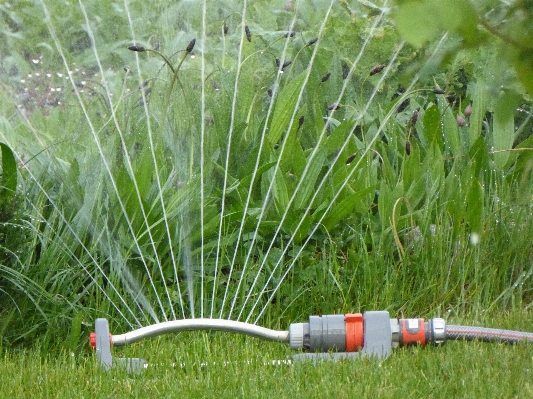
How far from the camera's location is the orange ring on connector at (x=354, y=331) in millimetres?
2396

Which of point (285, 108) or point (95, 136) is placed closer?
point (95, 136)

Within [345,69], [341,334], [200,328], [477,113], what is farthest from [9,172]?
[477,113]

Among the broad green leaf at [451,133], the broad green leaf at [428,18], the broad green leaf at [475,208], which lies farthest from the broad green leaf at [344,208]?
the broad green leaf at [428,18]

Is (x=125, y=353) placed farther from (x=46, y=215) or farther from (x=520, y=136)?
(x=520, y=136)

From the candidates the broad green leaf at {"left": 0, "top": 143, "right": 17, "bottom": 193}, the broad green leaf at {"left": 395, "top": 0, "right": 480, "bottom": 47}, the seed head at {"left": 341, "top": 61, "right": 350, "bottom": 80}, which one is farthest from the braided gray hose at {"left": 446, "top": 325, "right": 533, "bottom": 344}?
the seed head at {"left": 341, "top": 61, "right": 350, "bottom": 80}

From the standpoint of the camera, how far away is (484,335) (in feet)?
7.99

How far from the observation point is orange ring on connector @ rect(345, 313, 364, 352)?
7.86 feet

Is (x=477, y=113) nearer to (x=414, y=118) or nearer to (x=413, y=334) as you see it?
(x=414, y=118)

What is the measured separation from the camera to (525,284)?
304 centimetres

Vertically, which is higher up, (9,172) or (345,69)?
(345,69)

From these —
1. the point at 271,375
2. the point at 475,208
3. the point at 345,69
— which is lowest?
the point at 271,375

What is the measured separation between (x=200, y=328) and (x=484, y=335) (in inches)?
33.0

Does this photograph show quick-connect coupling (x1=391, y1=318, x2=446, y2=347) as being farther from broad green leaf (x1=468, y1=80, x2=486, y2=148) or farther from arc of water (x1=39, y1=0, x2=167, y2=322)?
broad green leaf (x1=468, y1=80, x2=486, y2=148)

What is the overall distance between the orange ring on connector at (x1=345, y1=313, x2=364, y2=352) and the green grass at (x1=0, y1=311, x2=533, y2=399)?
92 millimetres
